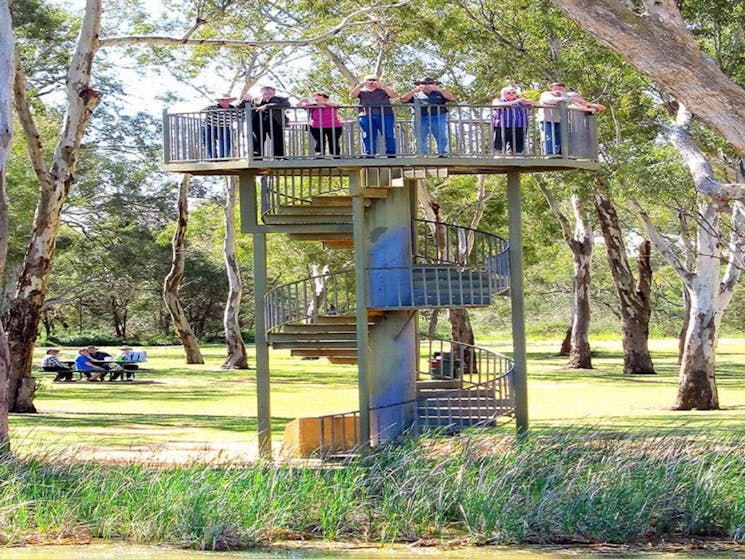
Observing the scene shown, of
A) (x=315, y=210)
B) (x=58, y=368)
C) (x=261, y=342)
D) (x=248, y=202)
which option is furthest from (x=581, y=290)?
(x=248, y=202)

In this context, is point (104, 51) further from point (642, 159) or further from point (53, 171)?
point (642, 159)

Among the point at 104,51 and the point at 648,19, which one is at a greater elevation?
the point at 104,51

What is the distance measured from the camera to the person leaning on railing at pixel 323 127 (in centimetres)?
1934

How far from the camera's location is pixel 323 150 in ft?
63.4

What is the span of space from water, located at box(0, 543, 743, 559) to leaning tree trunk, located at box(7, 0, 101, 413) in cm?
1400

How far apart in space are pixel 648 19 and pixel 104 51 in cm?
3346

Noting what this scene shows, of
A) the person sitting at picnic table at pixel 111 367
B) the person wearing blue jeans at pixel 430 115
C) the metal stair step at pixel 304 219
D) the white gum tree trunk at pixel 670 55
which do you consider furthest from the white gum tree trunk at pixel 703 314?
the person sitting at picnic table at pixel 111 367

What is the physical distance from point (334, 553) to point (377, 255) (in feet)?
25.0

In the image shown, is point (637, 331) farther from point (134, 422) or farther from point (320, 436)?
point (320, 436)

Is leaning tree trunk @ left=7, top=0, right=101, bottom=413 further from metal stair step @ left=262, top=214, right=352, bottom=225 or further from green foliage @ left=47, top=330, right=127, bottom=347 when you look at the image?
green foliage @ left=47, top=330, right=127, bottom=347

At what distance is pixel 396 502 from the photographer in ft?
49.1

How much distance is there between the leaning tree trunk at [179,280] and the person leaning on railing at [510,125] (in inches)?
894

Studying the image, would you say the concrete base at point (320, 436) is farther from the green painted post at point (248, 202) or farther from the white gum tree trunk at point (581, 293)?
the white gum tree trunk at point (581, 293)

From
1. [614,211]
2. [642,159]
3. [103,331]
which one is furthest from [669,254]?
[103,331]
